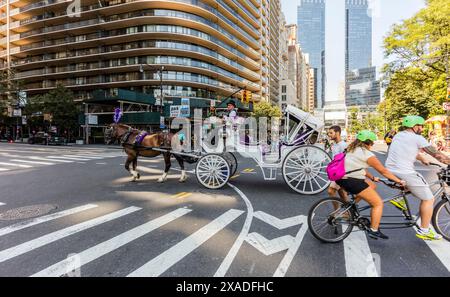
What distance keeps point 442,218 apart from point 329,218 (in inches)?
71.6

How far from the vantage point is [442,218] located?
Result: 390 centimetres

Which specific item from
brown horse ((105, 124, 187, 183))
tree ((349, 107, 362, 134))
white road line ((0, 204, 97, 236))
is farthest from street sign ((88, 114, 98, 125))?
tree ((349, 107, 362, 134))

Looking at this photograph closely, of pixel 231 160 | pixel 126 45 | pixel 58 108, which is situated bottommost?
pixel 231 160

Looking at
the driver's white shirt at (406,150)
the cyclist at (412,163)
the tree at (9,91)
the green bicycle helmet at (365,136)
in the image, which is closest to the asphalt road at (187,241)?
the cyclist at (412,163)

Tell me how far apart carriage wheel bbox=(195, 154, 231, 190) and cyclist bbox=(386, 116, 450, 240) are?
14.0ft

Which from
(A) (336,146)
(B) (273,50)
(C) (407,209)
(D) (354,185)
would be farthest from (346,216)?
(B) (273,50)

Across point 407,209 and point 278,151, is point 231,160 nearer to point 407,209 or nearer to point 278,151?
point 278,151

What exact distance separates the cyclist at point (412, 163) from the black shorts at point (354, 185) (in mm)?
676

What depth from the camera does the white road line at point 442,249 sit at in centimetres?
329

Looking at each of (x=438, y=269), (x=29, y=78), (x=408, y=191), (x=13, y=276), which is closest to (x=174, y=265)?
(x=13, y=276)

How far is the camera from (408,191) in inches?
156

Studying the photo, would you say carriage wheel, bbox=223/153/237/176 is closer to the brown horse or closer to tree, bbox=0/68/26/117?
the brown horse

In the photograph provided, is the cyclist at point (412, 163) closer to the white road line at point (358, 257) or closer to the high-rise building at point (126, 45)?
the white road line at point (358, 257)
